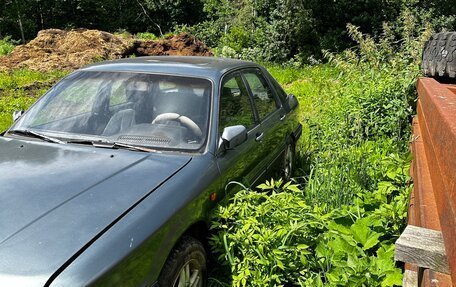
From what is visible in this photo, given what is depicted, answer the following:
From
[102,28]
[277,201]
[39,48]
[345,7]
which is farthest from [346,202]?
[102,28]

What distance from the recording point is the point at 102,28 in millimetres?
32938

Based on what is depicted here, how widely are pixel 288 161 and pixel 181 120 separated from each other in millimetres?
2055

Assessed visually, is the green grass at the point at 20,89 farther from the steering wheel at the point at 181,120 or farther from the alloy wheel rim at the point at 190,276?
the alloy wheel rim at the point at 190,276

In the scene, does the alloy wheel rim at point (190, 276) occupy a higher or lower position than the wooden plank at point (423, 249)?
lower

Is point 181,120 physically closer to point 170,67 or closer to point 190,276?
point 170,67

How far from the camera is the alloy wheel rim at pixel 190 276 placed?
91.3 inches

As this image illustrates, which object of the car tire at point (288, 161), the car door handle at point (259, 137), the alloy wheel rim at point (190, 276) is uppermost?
the car door handle at point (259, 137)

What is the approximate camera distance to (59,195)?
2.18 metres

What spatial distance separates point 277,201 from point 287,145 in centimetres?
217

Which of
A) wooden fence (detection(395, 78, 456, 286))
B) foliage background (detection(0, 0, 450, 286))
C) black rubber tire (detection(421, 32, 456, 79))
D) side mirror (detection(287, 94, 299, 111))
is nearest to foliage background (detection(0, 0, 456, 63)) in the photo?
foliage background (detection(0, 0, 450, 286))

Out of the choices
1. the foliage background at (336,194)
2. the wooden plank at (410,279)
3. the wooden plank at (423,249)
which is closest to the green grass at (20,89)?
the foliage background at (336,194)

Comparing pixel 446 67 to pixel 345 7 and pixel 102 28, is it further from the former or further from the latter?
pixel 102 28

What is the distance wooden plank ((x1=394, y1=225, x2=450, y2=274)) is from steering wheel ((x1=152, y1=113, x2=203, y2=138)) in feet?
5.61

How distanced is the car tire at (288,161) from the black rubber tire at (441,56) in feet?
5.50
